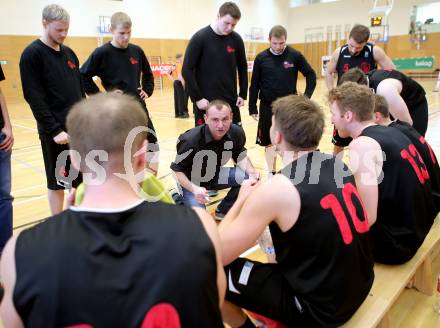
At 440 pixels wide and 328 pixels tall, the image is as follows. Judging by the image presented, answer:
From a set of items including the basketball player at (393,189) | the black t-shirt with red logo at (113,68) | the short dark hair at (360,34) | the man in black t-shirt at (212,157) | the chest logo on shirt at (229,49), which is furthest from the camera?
the short dark hair at (360,34)

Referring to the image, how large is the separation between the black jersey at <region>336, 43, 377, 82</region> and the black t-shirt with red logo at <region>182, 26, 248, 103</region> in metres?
1.45

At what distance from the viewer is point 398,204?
2.28 meters

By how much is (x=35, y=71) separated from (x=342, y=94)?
7.85 feet

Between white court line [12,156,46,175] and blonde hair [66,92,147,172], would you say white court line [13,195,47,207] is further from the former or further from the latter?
blonde hair [66,92,147,172]

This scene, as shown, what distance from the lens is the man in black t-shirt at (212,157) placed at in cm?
347

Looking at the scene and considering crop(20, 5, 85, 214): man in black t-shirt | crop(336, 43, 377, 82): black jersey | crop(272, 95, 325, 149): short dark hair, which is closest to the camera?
crop(272, 95, 325, 149): short dark hair

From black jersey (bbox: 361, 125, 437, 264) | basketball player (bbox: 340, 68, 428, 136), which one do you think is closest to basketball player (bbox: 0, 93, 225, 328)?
black jersey (bbox: 361, 125, 437, 264)

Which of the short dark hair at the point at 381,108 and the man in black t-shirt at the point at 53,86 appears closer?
the short dark hair at the point at 381,108

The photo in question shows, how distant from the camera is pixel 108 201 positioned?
3.66ft

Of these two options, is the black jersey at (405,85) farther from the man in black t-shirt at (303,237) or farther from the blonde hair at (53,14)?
the blonde hair at (53,14)

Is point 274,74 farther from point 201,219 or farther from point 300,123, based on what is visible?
point 201,219

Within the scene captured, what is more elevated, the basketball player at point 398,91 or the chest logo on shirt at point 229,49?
the chest logo on shirt at point 229,49

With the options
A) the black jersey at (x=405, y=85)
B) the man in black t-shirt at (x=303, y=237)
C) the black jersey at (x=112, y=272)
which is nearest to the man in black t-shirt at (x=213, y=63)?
the black jersey at (x=405, y=85)

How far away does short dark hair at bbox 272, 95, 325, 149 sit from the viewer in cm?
180
